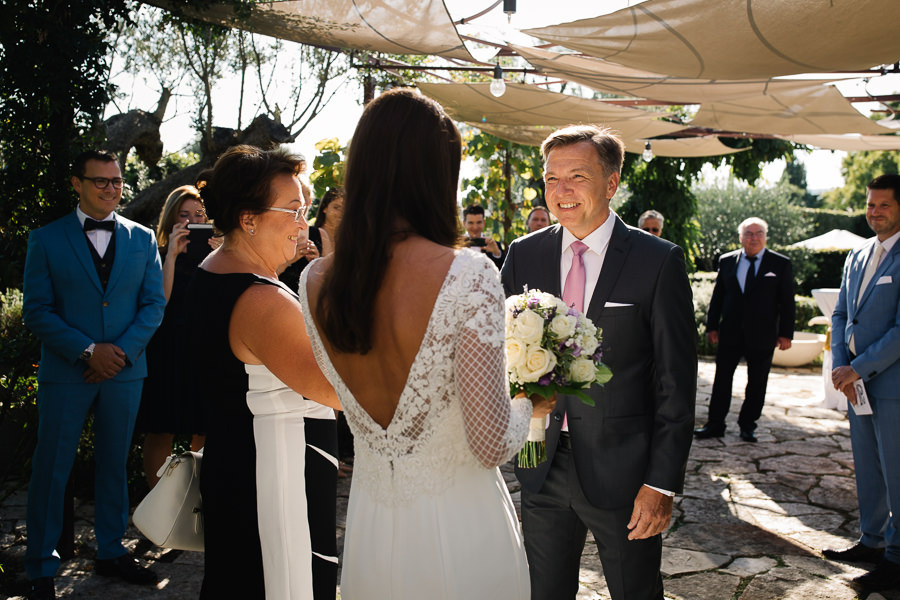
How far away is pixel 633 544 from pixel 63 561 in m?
3.39

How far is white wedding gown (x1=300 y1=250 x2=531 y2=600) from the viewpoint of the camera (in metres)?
1.64

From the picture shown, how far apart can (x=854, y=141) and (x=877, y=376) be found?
582 cm

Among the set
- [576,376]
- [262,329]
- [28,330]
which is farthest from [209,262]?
[28,330]

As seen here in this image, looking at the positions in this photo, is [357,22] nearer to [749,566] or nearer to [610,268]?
[610,268]

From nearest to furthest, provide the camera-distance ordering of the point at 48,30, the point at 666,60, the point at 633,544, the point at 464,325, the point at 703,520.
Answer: the point at 464,325 < the point at 633,544 < the point at 48,30 < the point at 666,60 < the point at 703,520

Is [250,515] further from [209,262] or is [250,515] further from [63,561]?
[63,561]

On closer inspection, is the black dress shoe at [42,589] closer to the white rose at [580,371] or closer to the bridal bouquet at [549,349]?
the bridal bouquet at [549,349]

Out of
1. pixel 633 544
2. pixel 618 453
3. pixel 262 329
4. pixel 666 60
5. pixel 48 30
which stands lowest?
pixel 633 544

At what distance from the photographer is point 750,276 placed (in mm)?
7395

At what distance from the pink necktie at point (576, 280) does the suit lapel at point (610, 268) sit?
3.2 inches

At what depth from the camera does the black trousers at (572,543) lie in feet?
A: 8.27

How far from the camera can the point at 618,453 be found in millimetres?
2535

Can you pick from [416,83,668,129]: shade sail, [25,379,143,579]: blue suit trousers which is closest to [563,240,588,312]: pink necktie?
[25,379,143,579]: blue suit trousers

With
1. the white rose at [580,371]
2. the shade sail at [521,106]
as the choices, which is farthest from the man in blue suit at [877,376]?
the shade sail at [521,106]
